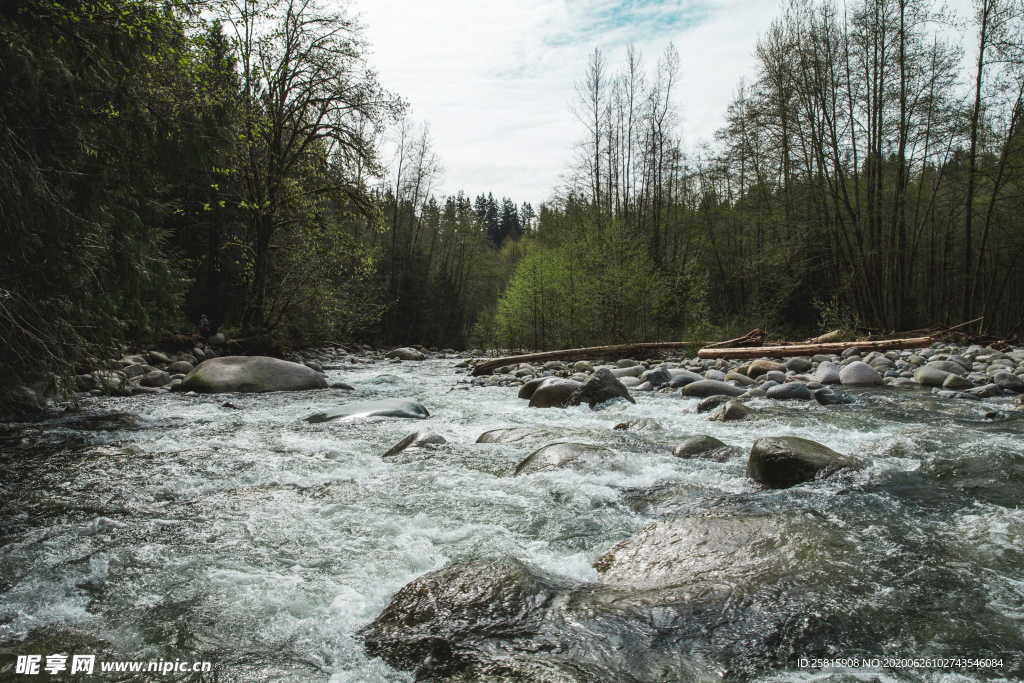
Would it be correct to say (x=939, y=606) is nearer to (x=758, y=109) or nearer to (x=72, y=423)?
(x=72, y=423)

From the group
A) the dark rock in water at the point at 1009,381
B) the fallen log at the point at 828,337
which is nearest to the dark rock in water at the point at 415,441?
the dark rock in water at the point at 1009,381

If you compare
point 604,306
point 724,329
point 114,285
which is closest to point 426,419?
point 114,285

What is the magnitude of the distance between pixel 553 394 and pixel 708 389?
2.18 m

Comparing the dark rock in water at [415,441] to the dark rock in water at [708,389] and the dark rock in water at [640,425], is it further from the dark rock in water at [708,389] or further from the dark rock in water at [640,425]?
the dark rock in water at [708,389]

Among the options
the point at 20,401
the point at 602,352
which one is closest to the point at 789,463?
the point at 20,401

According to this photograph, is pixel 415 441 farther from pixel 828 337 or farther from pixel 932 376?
pixel 828 337

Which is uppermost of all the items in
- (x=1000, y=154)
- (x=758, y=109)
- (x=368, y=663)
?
(x=758, y=109)

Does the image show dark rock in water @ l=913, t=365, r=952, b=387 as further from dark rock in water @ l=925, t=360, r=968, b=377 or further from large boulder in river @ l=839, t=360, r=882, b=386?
large boulder in river @ l=839, t=360, r=882, b=386

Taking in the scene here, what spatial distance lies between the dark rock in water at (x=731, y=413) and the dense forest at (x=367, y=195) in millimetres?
5529

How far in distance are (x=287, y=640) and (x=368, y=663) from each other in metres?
0.32

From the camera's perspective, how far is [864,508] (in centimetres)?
276

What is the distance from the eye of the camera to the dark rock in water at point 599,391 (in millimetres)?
6609

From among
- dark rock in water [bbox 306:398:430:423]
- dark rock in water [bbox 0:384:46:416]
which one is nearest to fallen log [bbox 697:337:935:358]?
dark rock in water [bbox 306:398:430:423]

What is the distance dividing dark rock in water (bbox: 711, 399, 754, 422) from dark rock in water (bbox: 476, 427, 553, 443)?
2.01 metres
